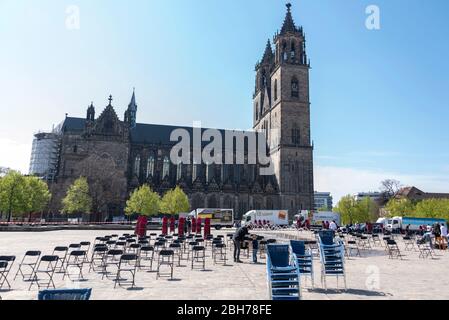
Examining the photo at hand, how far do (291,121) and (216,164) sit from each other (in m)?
19.5

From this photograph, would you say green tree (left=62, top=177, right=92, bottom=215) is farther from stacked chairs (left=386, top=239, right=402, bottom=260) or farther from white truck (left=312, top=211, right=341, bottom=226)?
stacked chairs (left=386, top=239, right=402, bottom=260)

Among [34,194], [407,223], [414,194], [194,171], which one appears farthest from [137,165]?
[414,194]

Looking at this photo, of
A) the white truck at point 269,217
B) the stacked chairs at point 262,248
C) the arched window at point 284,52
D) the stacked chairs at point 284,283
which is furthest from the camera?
the arched window at point 284,52

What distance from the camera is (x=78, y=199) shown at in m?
50.3

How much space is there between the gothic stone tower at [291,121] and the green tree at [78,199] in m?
37.1

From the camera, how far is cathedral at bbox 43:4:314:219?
60344mm

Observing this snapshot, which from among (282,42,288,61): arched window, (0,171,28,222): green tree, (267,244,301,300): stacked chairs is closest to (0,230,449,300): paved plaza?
(267,244,301,300): stacked chairs

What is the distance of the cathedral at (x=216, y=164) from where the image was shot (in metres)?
60.3

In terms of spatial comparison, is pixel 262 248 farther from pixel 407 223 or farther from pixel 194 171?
pixel 194 171

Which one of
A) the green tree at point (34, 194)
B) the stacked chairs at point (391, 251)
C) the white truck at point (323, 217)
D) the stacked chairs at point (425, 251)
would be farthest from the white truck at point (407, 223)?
the green tree at point (34, 194)

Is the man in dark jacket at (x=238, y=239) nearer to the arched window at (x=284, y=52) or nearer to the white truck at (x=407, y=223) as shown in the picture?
the white truck at (x=407, y=223)

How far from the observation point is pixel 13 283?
898cm

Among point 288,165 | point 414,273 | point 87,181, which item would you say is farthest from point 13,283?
point 288,165
